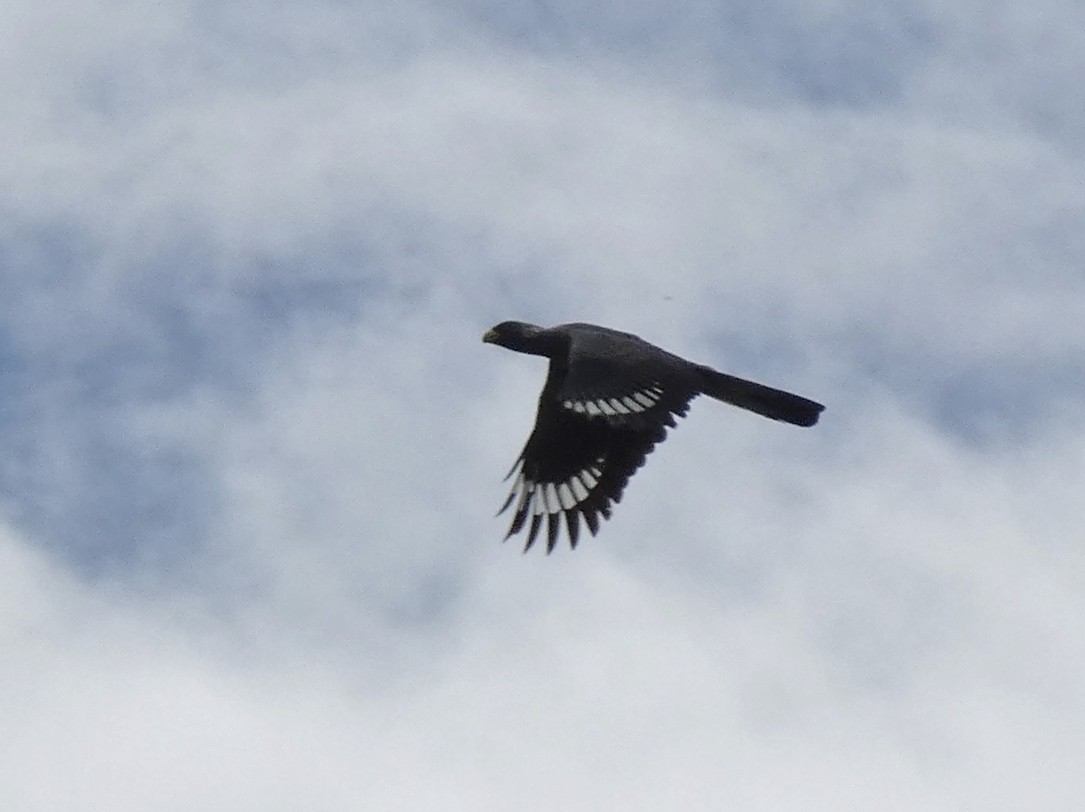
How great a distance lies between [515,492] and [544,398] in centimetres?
84

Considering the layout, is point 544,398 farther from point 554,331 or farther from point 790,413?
point 790,413

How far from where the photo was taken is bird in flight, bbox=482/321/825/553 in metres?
21.0

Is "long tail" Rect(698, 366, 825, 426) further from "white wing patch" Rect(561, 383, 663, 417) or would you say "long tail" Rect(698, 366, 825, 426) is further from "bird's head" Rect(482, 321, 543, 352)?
"bird's head" Rect(482, 321, 543, 352)

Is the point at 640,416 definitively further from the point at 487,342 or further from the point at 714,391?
the point at 487,342

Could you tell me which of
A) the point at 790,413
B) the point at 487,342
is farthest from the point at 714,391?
the point at 487,342

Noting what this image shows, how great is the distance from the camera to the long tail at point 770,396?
21.5m

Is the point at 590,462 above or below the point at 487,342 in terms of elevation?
below

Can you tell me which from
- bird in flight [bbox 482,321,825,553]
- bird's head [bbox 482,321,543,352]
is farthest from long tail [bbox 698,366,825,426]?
bird's head [bbox 482,321,543,352]

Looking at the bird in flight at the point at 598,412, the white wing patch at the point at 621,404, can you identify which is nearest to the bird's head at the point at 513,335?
the bird in flight at the point at 598,412

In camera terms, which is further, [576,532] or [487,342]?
[487,342]

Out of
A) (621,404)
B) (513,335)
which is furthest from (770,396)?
(513,335)

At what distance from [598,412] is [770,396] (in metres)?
1.57

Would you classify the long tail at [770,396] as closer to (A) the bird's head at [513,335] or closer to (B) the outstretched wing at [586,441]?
(B) the outstretched wing at [586,441]

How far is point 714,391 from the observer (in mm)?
21516
